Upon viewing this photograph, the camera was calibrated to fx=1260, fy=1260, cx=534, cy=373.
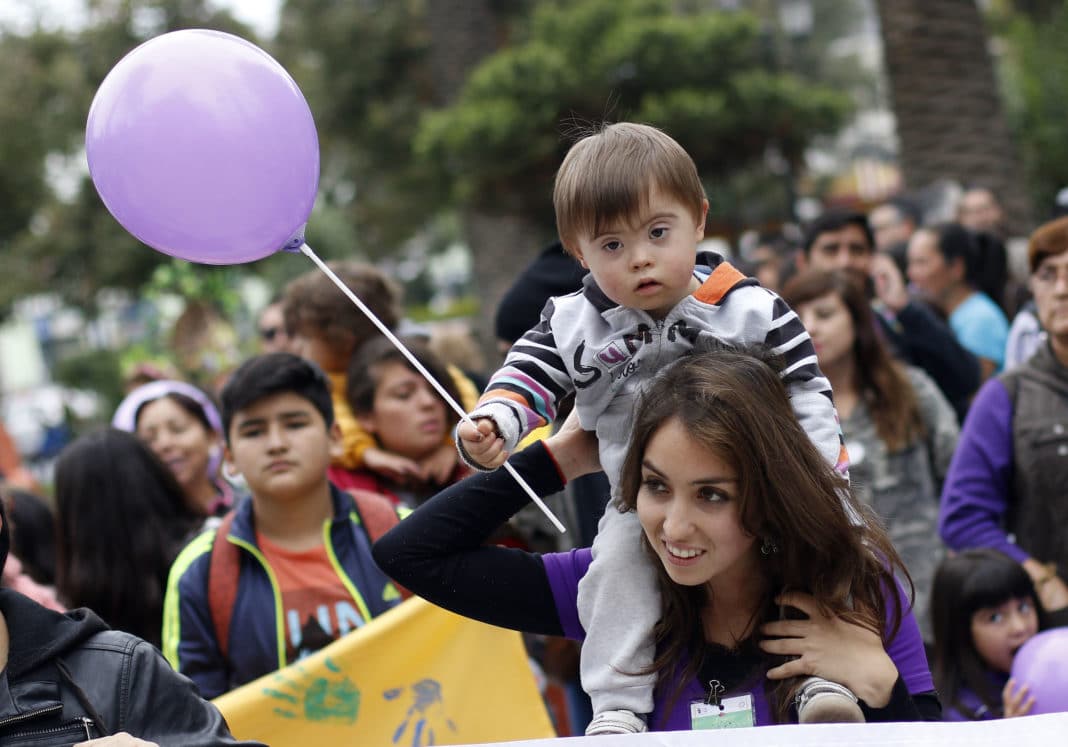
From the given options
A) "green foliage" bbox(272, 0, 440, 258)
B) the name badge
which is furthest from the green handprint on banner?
"green foliage" bbox(272, 0, 440, 258)

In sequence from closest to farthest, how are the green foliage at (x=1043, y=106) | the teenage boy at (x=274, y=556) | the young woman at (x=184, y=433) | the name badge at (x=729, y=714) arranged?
1. the name badge at (x=729, y=714)
2. the teenage boy at (x=274, y=556)
3. the young woman at (x=184, y=433)
4. the green foliage at (x=1043, y=106)

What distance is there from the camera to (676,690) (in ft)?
7.96

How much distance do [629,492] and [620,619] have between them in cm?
25

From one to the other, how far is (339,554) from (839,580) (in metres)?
1.77

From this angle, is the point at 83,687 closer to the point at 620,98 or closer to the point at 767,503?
the point at 767,503

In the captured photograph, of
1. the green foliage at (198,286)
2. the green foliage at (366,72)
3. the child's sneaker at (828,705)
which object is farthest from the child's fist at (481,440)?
the green foliage at (366,72)

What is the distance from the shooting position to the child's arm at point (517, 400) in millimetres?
2430

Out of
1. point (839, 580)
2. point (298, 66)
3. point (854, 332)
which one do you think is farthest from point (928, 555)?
point (298, 66)

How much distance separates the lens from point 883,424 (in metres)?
4.58

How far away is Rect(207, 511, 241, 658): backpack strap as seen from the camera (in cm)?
347

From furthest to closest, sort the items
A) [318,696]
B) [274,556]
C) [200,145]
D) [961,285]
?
[961,285] < [274,556] < [318,696] < [200,145]

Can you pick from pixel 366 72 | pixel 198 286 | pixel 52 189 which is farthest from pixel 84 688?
pixel 52 189

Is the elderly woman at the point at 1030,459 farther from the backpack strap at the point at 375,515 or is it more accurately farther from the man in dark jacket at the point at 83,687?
the man in dark jacket at the point at 83,687

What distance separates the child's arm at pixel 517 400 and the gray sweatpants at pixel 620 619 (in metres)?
0.28
